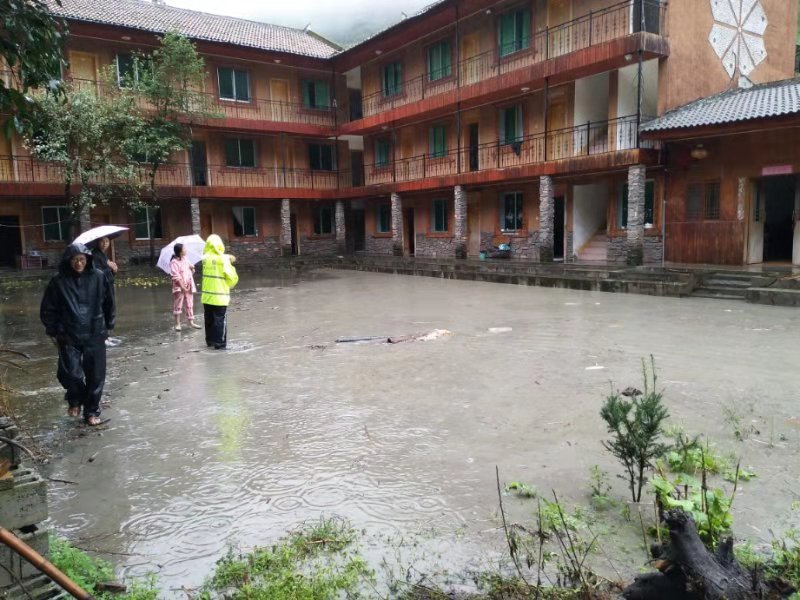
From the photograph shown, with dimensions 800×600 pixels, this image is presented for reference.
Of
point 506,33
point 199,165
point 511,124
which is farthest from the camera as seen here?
point 199,165

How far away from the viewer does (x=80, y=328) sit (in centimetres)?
505

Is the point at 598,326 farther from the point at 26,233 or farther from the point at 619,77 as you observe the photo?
the point at 26,233

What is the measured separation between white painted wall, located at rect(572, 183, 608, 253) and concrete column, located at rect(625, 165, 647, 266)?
3.59 metres

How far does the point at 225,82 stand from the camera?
83.4 feet

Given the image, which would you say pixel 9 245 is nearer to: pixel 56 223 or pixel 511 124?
pixel 56 223

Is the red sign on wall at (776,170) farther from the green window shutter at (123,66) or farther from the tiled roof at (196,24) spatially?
the green window shutter at (123,66)

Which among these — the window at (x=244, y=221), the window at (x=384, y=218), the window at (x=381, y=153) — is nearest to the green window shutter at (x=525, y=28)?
the window at (x=381, y=153)

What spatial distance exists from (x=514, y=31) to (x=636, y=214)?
8250mm

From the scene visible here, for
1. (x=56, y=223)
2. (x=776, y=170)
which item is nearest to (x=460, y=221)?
(x=776, y=170)

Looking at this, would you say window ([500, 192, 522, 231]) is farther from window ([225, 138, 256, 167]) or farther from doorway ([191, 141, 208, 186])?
doorway ([191, 141, 208, 186])

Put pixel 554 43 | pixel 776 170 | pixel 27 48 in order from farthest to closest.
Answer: pixel 554 43 → pixel 776 170 → pixel 27 48

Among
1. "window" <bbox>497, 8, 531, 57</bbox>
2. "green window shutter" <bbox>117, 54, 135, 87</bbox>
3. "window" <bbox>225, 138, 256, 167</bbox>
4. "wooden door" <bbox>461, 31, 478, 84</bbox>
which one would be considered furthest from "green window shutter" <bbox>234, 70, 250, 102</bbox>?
"window" <bbox>497, 8, 531, 57</bbox>

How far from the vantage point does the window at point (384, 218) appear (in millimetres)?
27719

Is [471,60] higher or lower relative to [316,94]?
lower
